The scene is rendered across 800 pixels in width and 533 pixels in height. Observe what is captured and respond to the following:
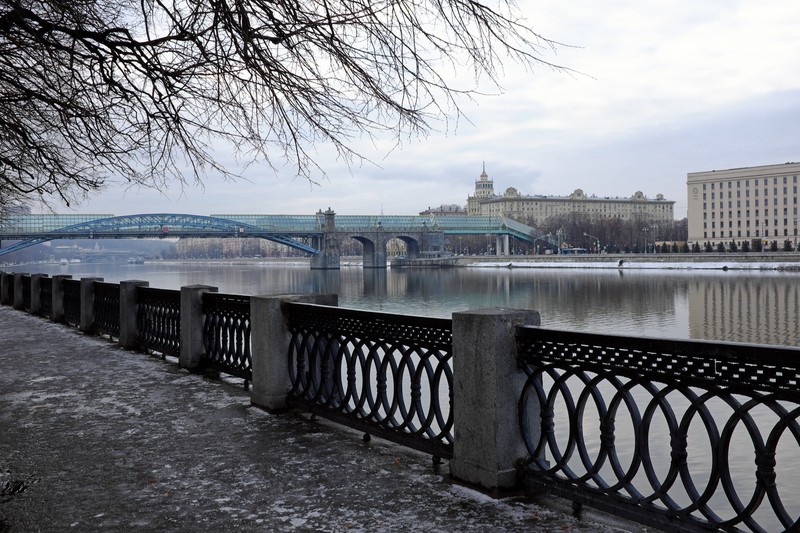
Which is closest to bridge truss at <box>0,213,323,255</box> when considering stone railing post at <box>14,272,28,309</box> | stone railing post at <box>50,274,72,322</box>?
stone railing post at <box>14,272,28,309</box>

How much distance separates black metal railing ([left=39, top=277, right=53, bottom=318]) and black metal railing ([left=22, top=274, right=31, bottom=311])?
5.60 feet

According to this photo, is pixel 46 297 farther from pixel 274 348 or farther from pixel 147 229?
pixel 147 229

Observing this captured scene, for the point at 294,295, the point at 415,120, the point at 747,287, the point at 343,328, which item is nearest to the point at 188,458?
the point at 343,328

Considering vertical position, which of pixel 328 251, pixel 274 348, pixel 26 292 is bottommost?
pixel 26 292

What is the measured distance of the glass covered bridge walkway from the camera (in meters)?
106

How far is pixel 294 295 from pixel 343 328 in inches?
46.3

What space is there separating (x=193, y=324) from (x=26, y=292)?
15.7 meters

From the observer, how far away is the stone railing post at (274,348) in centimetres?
733

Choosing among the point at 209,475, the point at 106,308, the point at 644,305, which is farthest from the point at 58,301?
the point at 644,305

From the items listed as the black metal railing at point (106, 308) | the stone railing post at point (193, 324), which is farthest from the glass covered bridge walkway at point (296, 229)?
the stone railing post at point (193, 324)

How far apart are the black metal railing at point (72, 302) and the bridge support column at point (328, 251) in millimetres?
101836

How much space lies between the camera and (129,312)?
502 inches

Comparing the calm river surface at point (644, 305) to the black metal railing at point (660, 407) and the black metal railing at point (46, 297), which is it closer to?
the black metal railing at point (46, 297)

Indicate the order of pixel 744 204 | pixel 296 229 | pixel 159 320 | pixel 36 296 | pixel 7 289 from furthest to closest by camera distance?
pixel 744 204 < pixel 296 229 < pixel 7 289 < pixel 36 296 < pixel 159 320
